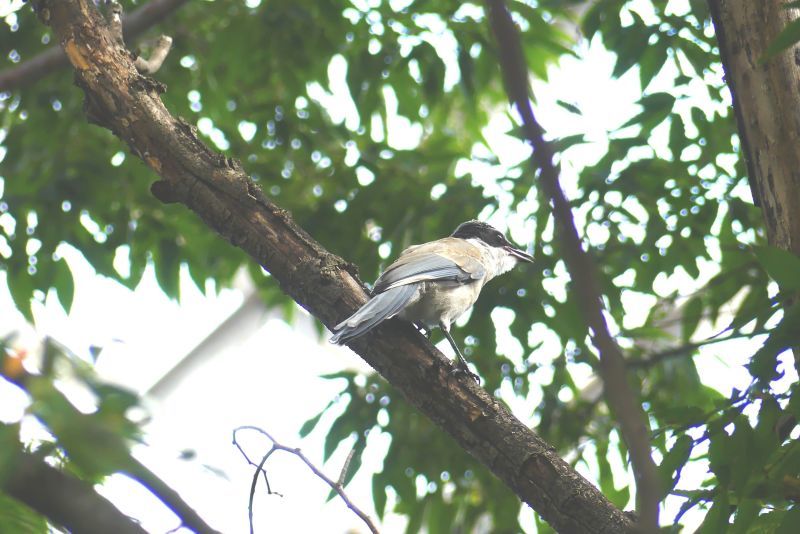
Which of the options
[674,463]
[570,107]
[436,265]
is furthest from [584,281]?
[570,107]

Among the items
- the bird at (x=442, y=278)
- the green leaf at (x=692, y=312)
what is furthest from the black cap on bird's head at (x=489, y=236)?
the green leaf at (x=692, y=312)

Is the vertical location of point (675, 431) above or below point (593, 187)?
below

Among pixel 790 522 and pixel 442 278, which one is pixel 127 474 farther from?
pixel 442 278

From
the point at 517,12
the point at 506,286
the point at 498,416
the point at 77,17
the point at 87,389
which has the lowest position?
the point at 87,389

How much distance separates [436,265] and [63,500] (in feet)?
9.32

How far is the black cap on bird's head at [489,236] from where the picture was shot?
14.1 feet

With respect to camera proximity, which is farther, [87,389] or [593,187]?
[593,187]

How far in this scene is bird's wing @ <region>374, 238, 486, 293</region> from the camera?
3.38 meters

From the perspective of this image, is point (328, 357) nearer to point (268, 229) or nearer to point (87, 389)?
point (268, 229)

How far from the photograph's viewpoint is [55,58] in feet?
13.8

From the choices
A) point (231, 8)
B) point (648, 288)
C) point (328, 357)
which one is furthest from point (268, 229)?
point (328, 357)

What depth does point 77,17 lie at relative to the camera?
298 cm

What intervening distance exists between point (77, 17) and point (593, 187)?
2407 mm

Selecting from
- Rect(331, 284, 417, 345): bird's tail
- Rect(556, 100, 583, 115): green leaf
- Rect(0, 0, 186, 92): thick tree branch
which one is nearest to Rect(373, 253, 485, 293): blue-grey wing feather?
Rect(331, 284, 417, 345): bird's tail
